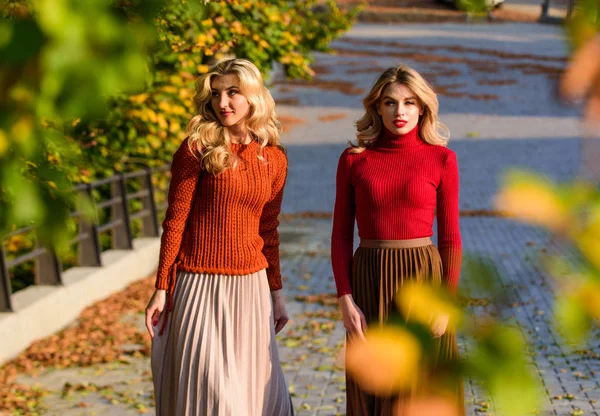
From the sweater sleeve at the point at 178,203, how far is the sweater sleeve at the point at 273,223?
0.36m

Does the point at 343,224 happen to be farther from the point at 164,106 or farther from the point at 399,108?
the point at 164,106

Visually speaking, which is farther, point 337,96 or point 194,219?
point 337,96

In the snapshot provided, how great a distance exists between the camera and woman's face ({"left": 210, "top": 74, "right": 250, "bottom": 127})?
4.29 metres

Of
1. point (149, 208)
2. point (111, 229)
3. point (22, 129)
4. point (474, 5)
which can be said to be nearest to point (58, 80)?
point (22, 129)

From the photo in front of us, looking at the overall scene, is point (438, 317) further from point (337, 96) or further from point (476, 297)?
point (337, 96)

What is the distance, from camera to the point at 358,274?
4121 millimetres

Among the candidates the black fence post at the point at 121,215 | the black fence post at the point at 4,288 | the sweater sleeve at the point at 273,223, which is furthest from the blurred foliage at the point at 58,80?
the black fence post at the point at 121,215

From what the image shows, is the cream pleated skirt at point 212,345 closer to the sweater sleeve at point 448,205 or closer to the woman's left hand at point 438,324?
the sweater sleeve at point 448,205

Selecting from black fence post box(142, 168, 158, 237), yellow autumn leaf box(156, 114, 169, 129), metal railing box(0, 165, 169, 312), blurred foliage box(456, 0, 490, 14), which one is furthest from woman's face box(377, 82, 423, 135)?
black fence post box(142, 168, 158, 237)

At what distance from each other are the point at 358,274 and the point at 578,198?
329cm

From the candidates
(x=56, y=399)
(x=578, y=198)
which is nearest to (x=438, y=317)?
(x=578, y=198)

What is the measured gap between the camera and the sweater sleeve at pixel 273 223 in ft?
14.8

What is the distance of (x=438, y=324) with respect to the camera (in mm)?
933

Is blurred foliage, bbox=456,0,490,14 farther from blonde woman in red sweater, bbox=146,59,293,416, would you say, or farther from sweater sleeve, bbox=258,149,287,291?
sweater sleeve, bbox=258,149,287,291
